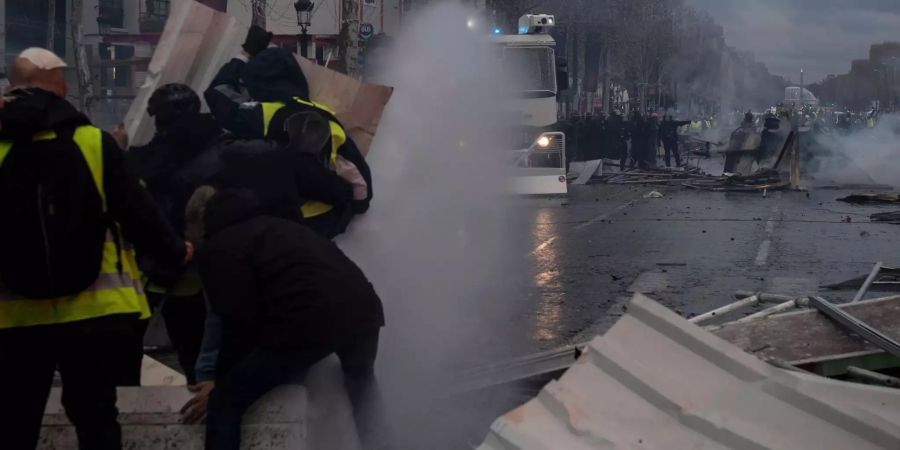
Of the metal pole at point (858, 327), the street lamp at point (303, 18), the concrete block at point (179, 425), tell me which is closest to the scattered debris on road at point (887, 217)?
the street lamp at point (303, 18)

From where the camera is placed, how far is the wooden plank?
14.7 feet

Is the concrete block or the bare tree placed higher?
the bare tree

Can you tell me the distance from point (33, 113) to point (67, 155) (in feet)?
0.54

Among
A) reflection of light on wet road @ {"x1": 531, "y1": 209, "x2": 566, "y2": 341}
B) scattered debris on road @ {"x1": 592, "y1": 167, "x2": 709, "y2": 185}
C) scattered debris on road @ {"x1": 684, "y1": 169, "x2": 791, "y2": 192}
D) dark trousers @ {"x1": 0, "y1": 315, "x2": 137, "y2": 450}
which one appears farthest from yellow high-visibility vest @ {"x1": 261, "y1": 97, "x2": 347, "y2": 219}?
scattered debris on road @ {"x1": 592, "y1": 167, "x2": 709, "y2": 185}

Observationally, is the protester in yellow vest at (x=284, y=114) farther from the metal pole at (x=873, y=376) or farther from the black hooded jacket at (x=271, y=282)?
the metal pole at (x=873, y=376)

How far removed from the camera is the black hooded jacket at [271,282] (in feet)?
12.7

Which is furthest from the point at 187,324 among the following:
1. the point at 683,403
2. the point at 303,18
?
the point at 303,18

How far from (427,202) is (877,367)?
170 inches

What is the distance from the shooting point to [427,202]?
8.18 metres

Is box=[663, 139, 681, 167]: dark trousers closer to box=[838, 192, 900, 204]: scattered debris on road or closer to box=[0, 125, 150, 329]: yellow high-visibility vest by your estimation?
box=[838, 192, 900, 204]: scattered debris on road

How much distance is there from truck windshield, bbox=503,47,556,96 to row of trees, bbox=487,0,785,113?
1647 centimetres

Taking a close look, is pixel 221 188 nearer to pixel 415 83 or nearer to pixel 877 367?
pixel 877 367

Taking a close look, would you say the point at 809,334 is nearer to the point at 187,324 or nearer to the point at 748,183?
the point at 187,324

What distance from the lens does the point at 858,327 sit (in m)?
4.49
